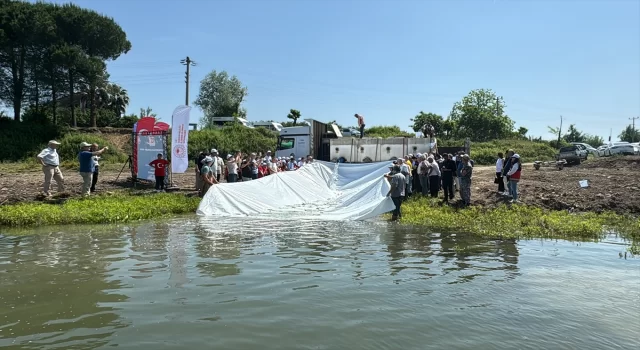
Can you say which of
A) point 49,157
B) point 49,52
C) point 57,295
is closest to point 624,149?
point 49,157

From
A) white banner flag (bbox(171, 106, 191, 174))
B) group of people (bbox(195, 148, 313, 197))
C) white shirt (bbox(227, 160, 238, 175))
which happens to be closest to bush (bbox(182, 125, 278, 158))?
group of people (bbox(195, 148, 313, 197))

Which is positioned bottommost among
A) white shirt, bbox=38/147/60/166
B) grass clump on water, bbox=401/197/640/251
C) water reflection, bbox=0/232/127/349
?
water reflection, bbox=0/232/127/349

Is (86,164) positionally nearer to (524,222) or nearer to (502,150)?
(524,222)

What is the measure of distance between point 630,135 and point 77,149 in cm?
10851

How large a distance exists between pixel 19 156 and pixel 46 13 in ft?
41.2

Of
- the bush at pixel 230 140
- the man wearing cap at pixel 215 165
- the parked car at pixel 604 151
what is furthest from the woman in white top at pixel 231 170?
the parked car at pixel 604 151

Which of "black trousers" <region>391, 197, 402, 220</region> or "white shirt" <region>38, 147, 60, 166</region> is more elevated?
"white shirt" <region>38, 147, 60, 166</region>

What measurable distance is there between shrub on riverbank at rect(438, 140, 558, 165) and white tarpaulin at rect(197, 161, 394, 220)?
73.0ft

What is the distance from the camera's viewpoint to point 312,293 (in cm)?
597

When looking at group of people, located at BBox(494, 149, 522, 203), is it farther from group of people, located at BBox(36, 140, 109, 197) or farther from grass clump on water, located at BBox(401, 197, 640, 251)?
group of people, located at BBox(36, 140, 109, 197)

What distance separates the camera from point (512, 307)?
18.2 feet

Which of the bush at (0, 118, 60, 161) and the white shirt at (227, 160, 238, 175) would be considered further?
the bush at (0, 118, 60, 161)

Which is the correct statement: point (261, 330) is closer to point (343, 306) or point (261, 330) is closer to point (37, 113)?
point (343, 306)

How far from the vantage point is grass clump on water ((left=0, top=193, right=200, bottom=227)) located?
457 inches
